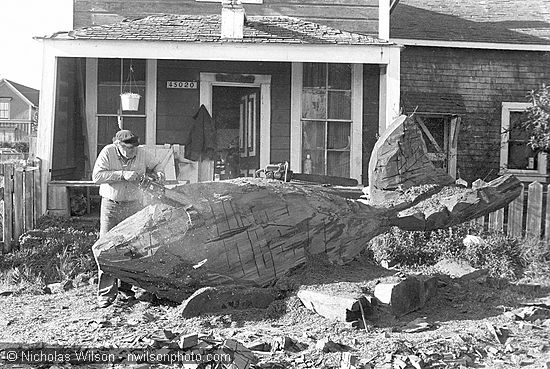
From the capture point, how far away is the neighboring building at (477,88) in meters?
15.9

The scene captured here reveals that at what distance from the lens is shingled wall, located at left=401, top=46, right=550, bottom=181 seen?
1606 centimetres

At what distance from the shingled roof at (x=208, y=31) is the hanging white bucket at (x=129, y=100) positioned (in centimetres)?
106

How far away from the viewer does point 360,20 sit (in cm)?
1305

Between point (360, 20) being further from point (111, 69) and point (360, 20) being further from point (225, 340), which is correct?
point (225, 340)

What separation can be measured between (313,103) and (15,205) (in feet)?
18.6

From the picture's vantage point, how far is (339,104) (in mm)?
12867

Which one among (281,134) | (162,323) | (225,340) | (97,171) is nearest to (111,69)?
(281,134)

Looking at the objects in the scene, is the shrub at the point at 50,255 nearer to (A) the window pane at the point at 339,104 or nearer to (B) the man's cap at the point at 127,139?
(B) the man's cap at the point at 127,139

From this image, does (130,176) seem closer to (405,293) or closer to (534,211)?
(405,293)

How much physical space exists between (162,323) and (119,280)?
3.78 ft

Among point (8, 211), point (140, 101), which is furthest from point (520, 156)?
point (8, 211)

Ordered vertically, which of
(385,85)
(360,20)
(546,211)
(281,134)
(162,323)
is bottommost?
(162,323)

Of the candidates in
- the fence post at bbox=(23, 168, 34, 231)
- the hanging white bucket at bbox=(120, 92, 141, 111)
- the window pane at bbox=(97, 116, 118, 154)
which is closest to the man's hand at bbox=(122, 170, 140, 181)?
the fence post at bbox=(23, 168, 34, 231)

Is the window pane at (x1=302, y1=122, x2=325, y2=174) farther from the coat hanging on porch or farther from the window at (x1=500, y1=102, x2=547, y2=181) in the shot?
the window at (x1=500, y1=102, x2=547, y2=181)
